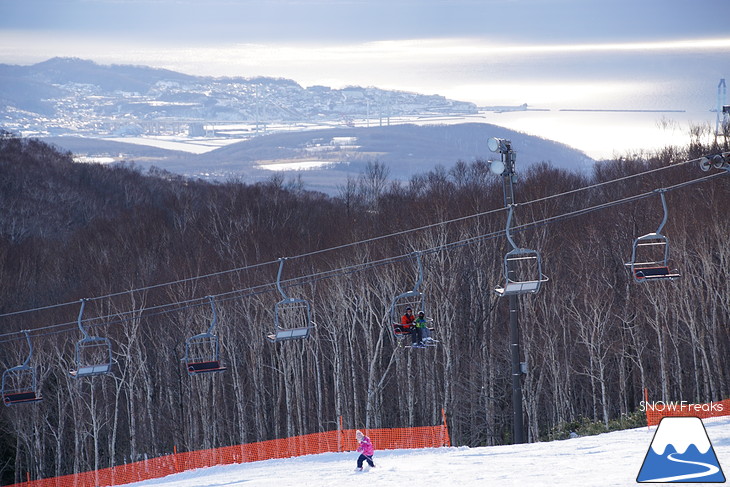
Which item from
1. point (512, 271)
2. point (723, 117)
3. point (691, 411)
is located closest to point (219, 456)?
point (691, 411)

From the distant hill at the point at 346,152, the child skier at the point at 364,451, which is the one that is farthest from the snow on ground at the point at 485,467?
the distant hill at the point at 346,152

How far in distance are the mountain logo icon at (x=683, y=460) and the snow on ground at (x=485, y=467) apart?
26cm

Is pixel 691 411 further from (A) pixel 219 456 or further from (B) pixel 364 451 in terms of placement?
(A) pixel 219 456

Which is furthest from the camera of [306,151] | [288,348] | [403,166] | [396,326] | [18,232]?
[306,151]

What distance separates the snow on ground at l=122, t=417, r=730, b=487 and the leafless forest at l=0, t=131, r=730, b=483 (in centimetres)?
1108

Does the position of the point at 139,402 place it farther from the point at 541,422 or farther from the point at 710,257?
the point at 710,257

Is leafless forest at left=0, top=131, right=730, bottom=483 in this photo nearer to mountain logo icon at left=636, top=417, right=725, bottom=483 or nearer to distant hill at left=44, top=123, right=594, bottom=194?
mountain logo icon at left=636, top=417, right=725, bottom=483

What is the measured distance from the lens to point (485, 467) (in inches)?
971

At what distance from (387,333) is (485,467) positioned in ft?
83.3

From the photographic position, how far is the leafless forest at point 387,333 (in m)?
43.1

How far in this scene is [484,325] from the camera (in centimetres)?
4781

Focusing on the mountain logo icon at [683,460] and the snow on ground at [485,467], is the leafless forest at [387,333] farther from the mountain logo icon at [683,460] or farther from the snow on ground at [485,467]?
the mountain logo icon at [683,460]

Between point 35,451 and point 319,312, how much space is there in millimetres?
13862

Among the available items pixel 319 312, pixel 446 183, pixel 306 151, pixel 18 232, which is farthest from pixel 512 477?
pixel 306 151
